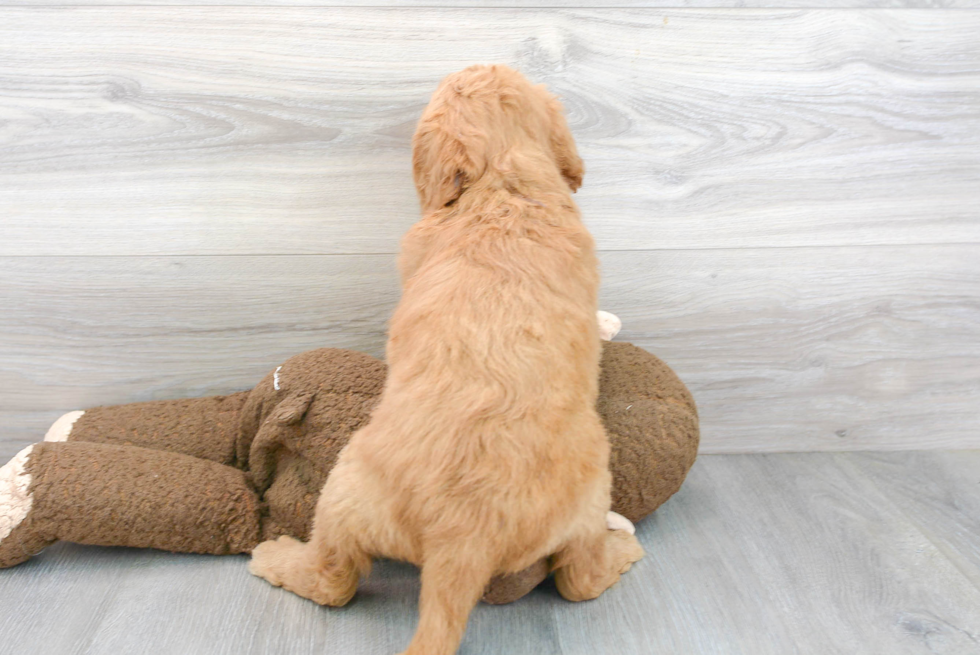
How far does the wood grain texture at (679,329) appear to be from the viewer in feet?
5.35

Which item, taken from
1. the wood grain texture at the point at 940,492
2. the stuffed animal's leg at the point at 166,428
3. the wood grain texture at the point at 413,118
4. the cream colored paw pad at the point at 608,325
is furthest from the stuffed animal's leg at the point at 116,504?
the wood grain texture at the point at 940,492

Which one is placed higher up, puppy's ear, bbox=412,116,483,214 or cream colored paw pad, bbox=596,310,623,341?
puppy's ear, bbox=412,116,483,214

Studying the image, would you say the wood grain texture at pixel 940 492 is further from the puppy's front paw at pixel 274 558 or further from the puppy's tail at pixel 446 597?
the puppy's front paw at pixel 274 558

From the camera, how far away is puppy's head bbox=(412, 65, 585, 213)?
1191 mm

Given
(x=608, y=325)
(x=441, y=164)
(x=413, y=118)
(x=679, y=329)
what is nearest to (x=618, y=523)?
(x=608, y=325)

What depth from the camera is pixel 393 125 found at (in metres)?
1.55

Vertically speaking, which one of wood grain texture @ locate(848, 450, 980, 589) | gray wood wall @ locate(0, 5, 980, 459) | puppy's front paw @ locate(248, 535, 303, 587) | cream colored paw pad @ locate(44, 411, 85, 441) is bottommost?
wood grain texture @ locate(848, 450, 980, 589)

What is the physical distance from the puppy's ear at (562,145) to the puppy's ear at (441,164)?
0.18 meters

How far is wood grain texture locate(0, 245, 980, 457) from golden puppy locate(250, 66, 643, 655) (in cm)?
49

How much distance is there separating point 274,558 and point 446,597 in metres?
0.45

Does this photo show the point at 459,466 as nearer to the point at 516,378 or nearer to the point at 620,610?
the point at 516,378

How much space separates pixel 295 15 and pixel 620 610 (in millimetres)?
1306

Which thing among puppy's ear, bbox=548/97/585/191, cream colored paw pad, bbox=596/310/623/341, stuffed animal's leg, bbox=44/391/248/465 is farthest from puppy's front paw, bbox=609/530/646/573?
stuffed animal's leg, bbox=44/391/248/465

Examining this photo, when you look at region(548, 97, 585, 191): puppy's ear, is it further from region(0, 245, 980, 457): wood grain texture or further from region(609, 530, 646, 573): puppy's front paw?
region(609, 530, 646, 573): puppy's front paw
